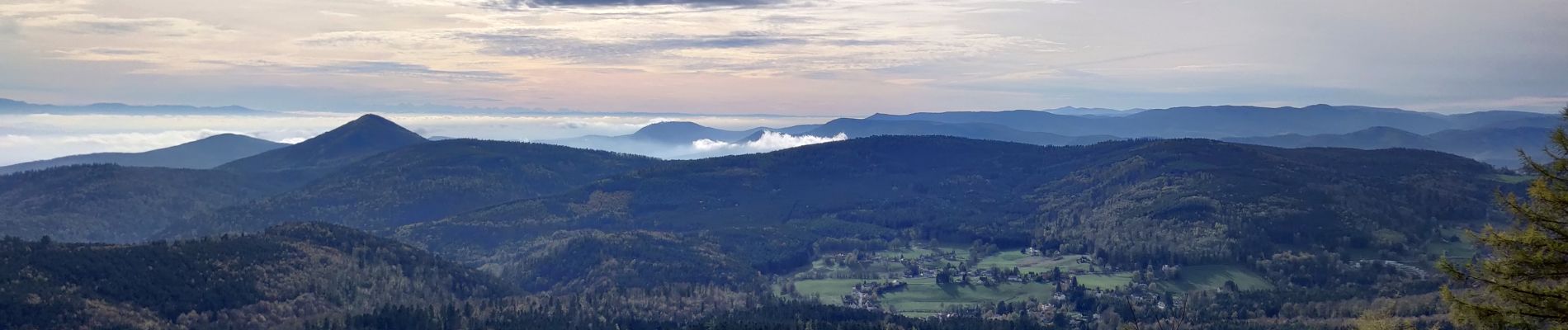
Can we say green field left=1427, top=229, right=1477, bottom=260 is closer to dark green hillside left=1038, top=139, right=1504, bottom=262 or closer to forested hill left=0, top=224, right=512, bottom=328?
dark green hillside left=1038, top=139, right=1504, bottom=262

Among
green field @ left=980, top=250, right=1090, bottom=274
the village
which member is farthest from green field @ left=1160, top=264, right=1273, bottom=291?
green field @ left=980, top=250, right=1090, bottom=274

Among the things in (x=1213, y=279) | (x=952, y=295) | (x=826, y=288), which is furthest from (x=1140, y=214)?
(x=826, y=288)

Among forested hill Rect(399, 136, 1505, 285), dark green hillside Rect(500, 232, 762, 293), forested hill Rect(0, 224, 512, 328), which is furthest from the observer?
forested hill Rect(399, 136, 1505, 285)

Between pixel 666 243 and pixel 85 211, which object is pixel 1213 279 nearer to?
pixel 666 243

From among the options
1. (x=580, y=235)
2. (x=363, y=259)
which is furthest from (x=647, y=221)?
(x=363, y=259)

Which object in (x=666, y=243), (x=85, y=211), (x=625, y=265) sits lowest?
(x=625, y=265)
